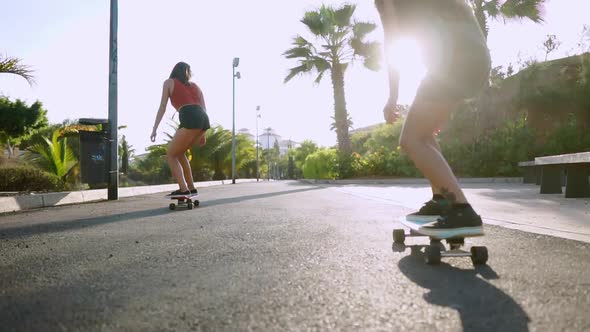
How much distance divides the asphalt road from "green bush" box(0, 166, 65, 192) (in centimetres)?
645

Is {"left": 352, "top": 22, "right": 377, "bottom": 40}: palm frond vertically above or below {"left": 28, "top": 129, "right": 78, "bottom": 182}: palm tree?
above

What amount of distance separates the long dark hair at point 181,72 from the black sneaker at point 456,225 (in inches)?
195

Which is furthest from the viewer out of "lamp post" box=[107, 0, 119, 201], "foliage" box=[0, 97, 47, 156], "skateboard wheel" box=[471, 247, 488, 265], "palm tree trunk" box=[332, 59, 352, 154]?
"palm tree trunk" box=[332, 59, 352, 154]

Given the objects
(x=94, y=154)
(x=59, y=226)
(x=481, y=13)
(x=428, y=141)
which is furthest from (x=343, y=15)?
(x=428, y=141)

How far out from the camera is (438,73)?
2.47m

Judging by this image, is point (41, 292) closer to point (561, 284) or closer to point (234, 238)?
point (234, 238)

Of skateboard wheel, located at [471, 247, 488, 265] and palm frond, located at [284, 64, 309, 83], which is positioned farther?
palm frond, located at [284, 64, 309, 83]

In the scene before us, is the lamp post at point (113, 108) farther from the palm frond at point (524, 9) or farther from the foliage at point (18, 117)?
the palm frond at point (524, 9)

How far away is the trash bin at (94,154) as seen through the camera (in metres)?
7.79

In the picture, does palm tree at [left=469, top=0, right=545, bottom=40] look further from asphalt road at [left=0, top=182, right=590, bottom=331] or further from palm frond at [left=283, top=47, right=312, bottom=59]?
asphalt road at [left=0, top=182, right=590, bottom=331]

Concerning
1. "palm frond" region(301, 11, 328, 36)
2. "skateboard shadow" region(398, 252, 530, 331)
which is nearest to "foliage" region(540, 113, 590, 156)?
"palm frond" region(301, 11, 328, 36)

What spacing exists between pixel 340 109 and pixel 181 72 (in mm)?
16984

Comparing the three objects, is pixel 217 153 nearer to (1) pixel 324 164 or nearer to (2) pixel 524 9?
(1) pixel 324 164

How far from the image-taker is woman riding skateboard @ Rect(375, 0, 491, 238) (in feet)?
7.91
